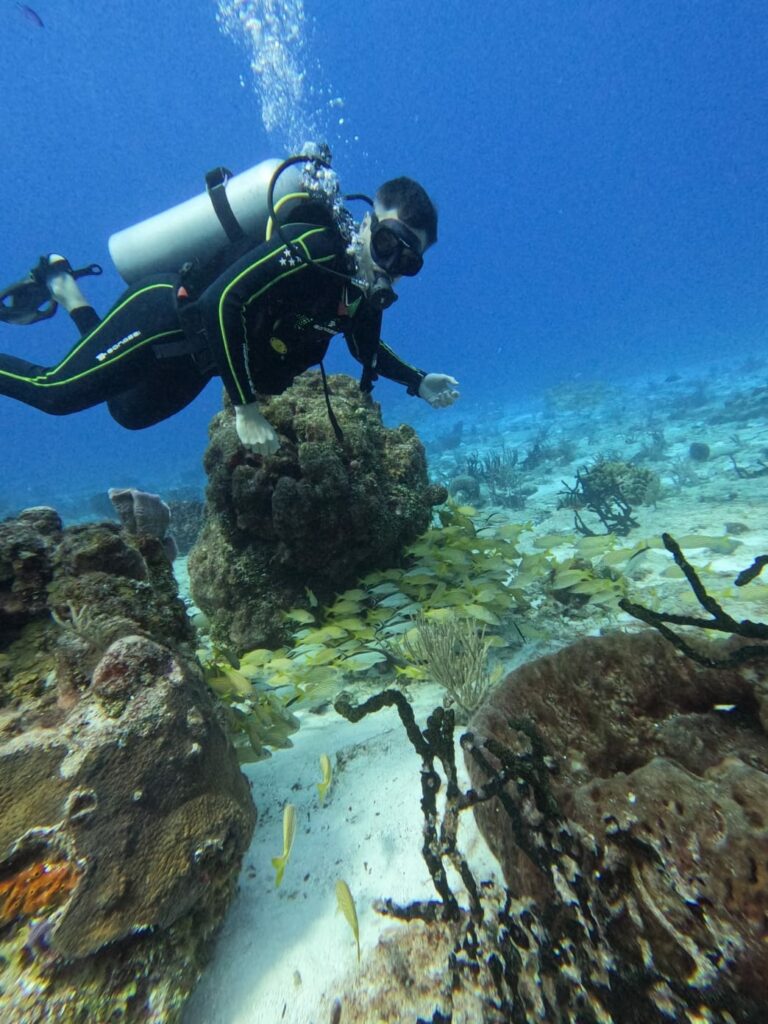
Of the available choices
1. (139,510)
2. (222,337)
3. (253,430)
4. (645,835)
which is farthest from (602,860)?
(139,510)

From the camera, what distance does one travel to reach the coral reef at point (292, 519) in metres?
4.51

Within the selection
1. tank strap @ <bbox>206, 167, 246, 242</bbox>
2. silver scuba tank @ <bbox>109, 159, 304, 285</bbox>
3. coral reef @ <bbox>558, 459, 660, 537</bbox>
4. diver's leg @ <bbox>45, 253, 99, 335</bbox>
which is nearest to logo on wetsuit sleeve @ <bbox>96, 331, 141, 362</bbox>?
silver scuba tank @ <bbox>109, 159, 304, 285</bbox>

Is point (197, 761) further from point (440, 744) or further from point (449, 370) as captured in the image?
point (449, 370)

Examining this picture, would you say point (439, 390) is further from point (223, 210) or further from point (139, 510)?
point (139, 510)

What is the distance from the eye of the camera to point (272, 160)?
465 cm

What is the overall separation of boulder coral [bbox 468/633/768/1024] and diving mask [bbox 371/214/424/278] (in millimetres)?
3113

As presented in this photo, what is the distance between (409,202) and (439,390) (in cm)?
191

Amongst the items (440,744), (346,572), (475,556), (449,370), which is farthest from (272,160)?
(449,370)

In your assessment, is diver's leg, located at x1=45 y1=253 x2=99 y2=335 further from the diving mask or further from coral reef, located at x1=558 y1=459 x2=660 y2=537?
coral reef, located at x1=558 y1=459 x2=660 y2=537

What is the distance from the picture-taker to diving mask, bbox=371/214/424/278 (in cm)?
364

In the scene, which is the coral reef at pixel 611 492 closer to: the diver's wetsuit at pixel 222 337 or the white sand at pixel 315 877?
the diver's wetsuit at pixel 222 337

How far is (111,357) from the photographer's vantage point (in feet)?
14.4

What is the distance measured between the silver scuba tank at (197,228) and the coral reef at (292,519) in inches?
65.6

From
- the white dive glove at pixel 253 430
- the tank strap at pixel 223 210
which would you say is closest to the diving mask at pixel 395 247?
the white dive glove at pixel 253 430
